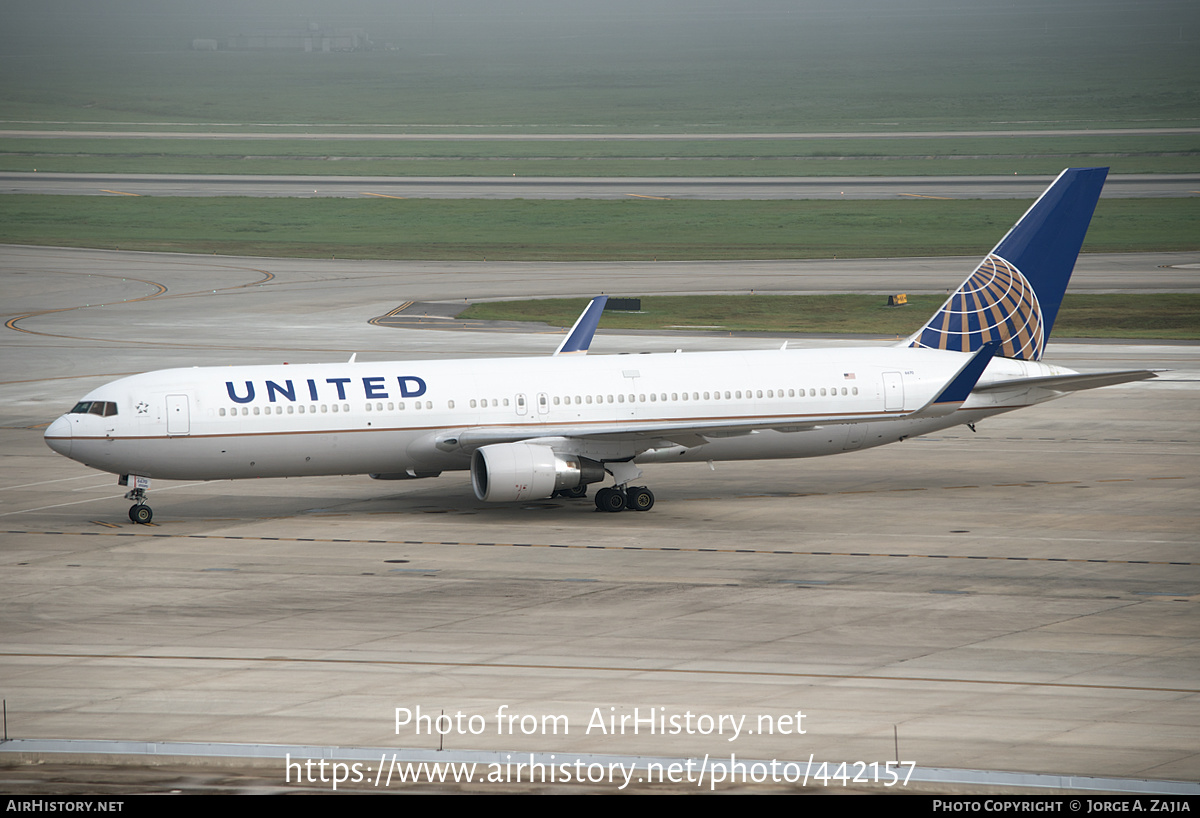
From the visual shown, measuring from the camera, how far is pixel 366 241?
374 feet

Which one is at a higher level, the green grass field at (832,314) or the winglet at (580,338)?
the green grass field at (832,314)

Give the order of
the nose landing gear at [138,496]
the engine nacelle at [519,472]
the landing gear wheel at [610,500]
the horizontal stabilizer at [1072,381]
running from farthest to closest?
the landing gear wheel at [610,500] → the horizontal stabilizer at [1072,381] → the nose landing gear at [138,496] → the engine nacelle at [519,472]

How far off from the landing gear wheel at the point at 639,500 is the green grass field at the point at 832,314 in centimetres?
3328

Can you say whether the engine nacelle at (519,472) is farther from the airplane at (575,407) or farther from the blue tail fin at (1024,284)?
the blue tail fin at (1024,284)

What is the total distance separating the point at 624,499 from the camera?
1577 inches

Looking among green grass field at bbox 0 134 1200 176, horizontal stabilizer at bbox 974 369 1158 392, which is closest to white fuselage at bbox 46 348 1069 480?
horizontal stabilizer at bbox 974 369 1158 392

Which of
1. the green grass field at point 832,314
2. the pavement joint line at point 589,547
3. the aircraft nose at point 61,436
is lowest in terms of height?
the pavement joint line at point 589,547

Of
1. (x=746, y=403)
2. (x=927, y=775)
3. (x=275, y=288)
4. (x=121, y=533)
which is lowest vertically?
(x=927, y=775)

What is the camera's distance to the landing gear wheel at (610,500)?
3988 centimetres

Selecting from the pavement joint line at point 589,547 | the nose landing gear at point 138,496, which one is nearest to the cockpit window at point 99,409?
the nose landing gear at point 138,496

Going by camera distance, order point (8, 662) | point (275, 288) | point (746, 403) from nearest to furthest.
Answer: point (8, 662) → point (746, 403) → point (275, 288)

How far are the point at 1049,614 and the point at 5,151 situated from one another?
180141mm

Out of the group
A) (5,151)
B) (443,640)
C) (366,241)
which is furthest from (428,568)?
(5,151)
